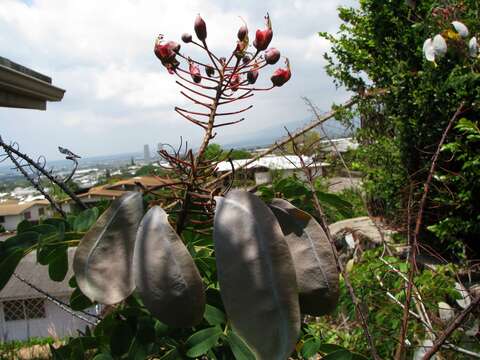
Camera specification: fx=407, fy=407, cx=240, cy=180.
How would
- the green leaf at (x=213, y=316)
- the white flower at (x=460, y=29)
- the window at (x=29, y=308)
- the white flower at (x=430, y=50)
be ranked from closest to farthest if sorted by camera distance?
the green leaf at (x=213, y=316) < the white flower at (x=460, y=29) < the white flower at (x=430, y=50) < the window at (x=29, y=308)

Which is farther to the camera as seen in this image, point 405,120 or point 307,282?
point 405,120

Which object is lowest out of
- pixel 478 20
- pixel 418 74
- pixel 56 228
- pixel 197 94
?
pixel 56 228

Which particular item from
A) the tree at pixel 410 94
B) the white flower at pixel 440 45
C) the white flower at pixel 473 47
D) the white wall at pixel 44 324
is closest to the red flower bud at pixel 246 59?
the tree at pixel 410 94

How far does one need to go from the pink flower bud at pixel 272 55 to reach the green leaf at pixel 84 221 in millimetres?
413

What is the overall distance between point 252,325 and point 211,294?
0.33 meters

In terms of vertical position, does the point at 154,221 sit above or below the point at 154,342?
above

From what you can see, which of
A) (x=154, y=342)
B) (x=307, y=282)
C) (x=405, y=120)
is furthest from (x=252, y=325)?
(x=405, y=120)

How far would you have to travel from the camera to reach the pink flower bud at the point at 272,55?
68cm

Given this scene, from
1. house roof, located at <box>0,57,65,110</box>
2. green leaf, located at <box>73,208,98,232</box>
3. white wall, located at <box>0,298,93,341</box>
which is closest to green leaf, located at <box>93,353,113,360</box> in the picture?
green leaf, located at <box>73,208,98,232</box>

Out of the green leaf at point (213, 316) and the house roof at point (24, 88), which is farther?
the house roof at point (24, 88)

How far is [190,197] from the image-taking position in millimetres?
560

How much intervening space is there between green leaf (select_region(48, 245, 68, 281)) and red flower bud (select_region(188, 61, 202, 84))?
37 centimetres

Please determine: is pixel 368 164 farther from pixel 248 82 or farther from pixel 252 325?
pixel 252 325

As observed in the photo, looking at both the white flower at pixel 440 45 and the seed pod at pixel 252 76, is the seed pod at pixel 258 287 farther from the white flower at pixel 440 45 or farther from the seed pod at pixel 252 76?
the white flower at pixel 440 45
